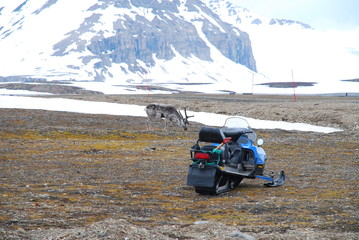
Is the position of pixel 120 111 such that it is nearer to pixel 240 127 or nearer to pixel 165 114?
pixel 165 114

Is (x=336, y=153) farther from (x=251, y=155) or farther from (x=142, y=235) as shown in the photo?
(x=142, y=235)

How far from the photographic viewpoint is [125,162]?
21625mm

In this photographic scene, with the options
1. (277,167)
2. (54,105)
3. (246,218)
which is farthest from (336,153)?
(54,105)

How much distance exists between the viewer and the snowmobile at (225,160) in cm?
1456

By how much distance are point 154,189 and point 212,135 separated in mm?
2462

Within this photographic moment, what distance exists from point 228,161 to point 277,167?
20.4ft

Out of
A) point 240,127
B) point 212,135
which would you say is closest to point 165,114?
point 240,127

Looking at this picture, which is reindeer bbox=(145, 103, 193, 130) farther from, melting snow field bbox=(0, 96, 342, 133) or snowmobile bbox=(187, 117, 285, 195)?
snowmobile bbox=(187, 117, 285, 195)

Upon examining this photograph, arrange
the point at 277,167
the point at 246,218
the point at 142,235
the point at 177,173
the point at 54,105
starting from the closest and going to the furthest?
1. the point at 142,235
2. the point at 246,218
3. the point at 177,173
4. the point at 277,167
5. the point at 54,105

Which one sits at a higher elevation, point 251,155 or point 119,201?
point 251,155

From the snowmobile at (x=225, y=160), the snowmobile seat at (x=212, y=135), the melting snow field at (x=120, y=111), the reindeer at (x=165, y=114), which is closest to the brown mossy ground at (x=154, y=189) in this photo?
the snowmobile at (x=225, y=160)

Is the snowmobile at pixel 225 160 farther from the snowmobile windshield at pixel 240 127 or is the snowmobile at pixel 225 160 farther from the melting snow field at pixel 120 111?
the melting snow field at pixel 120 111

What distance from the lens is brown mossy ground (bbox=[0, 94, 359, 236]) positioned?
11414 millimetres

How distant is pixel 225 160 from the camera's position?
1507 centimetres
